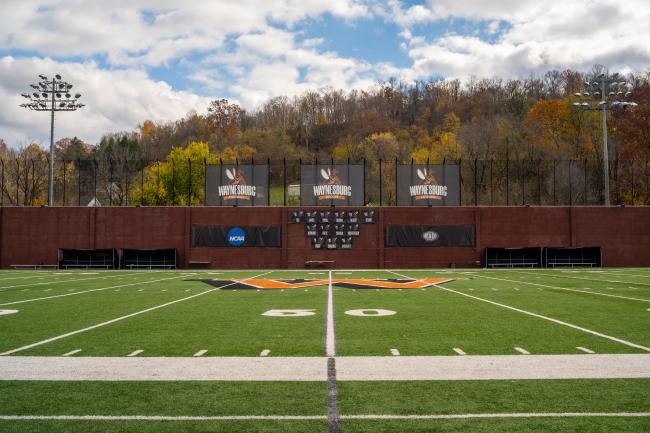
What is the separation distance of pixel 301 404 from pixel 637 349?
5.44m

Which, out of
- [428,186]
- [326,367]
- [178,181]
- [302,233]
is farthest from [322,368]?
[178,181]

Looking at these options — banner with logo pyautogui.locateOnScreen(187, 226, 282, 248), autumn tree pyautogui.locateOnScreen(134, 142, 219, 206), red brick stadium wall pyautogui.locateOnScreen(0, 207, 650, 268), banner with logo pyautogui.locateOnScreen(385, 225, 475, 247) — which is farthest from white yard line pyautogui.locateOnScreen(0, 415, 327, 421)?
autumn tree pyautogui.locateOnScreen(134, 142, 219, 206)

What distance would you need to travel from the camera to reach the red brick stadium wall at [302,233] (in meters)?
36.3

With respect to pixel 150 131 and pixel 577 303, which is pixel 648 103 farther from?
pixel 150 131

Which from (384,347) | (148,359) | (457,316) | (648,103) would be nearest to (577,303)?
(457,316)

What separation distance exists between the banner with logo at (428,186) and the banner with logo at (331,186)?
9.21 feet

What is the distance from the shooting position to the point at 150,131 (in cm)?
11162

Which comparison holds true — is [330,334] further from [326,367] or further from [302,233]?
[302,233]

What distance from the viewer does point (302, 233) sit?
36438 millimetres

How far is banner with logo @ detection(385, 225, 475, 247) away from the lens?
36406mm

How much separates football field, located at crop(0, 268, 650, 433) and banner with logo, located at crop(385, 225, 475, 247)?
2217 cm

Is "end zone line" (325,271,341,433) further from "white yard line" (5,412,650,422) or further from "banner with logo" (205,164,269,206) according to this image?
"banner with logo" (205,164,269,206)

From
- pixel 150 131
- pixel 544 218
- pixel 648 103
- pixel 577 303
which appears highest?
pixel 150 131

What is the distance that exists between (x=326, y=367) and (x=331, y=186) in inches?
1190
